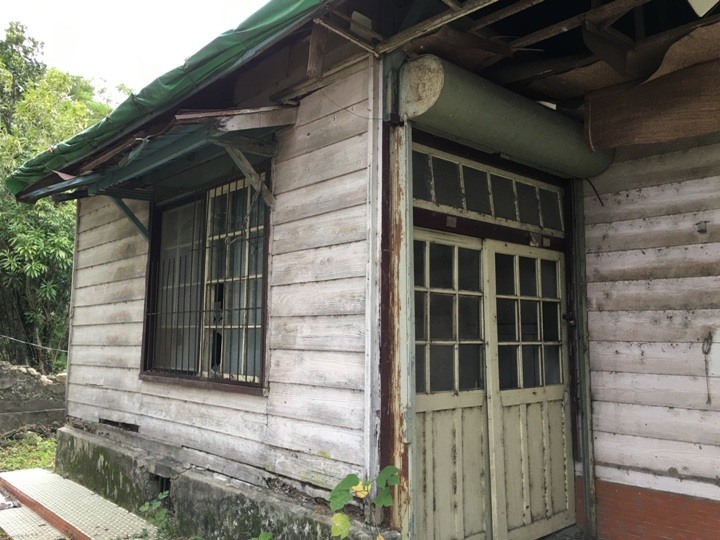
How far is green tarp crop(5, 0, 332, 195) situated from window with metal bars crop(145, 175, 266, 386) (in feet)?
2.73

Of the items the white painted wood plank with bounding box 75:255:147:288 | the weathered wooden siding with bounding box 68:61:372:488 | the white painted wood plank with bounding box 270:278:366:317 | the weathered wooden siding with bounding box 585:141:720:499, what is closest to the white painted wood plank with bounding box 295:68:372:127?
the weathered wooden siding with bounding box 68:61:372:488

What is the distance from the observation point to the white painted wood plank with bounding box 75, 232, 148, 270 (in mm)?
5348

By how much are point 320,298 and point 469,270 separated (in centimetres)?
103

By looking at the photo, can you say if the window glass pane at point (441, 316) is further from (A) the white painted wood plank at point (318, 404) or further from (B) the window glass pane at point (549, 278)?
(B) the window glass pane at point (549, 278)

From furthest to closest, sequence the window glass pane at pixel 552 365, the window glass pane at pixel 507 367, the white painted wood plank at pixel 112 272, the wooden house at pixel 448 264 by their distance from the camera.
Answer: the white painted wood plank at pixel 112 272
the window glass pane at pixel 552 365
the window glass pane at pixel 507 367
the wooden house at pixel 448 264

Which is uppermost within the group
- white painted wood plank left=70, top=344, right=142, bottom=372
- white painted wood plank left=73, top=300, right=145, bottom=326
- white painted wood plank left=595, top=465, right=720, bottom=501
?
white painted wood plank left=73, top=300, right=145, bottom=326

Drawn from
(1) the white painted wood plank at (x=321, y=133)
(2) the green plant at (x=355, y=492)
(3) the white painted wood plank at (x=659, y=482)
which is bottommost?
(3) the white painted wood plank at (x=659, y=482)

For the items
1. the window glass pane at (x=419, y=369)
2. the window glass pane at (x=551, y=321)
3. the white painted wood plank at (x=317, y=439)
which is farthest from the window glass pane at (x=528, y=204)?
the white painted wood plank at (x=317, y=439)

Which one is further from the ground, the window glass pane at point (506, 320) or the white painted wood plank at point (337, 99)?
the white painted wood plank at point (337, 99)

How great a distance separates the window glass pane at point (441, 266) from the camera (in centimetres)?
337

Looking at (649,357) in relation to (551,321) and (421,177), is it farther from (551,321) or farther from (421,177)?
(421,177)

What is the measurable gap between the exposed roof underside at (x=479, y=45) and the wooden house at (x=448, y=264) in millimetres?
16

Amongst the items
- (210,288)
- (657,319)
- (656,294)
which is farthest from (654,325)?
(210,288)

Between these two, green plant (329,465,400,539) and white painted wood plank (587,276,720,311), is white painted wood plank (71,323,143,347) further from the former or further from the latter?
white painted wood plank (587,276,720,311)
